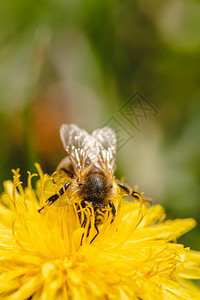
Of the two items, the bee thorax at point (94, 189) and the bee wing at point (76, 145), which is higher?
the bee wing at point (76, 145)

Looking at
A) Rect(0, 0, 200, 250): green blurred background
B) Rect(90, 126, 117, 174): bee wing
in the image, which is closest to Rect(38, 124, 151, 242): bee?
Rect(90, 126, 117, 174): bee wing

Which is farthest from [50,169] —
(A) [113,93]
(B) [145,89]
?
(B) [145,89]

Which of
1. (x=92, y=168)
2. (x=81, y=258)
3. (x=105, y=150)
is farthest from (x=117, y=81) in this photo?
(x=81, y=258)

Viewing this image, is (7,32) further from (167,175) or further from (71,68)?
(167,175)

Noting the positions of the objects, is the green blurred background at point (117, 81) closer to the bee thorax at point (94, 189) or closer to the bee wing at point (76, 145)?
the bee wing at point (76, 145)

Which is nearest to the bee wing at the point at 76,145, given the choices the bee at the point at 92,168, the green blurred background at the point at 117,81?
the bee at the point at 92,168

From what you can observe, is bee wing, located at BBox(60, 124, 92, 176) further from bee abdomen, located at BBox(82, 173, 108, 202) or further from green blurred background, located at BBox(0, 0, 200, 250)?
green blurred background, located at BBox(0, 0, 200, 250)
